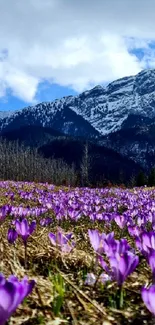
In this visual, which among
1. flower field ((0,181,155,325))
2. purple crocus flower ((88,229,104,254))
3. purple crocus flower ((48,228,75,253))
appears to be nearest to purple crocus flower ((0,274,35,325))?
flower field ((0,181,155,325))

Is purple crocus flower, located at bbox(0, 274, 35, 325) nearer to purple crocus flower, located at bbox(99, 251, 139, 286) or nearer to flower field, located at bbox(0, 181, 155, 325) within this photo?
flower field, located at bbox(0, 181, 155, 325)

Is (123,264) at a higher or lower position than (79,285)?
higher

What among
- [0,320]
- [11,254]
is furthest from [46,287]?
[0,320]

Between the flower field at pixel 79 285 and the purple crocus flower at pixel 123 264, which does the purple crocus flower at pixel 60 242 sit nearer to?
the flower field at pixel 79 285

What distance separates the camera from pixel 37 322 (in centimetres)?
143

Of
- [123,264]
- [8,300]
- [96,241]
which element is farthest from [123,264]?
[8,300]

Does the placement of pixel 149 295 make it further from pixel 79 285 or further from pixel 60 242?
pixel 60 242

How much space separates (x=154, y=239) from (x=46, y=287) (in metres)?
0.62

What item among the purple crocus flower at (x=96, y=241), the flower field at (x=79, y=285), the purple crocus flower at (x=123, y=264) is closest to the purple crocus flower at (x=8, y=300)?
the flower field at (x=79, y=285)

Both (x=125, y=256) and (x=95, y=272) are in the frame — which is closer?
(x=125, y=256)

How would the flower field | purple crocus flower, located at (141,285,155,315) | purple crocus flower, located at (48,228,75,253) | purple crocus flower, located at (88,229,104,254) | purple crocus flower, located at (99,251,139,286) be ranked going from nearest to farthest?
purple crocus flower, located at (141,285,155,315), the flower field, purple crocus flower, located at (99,251,139,286), purple crocus flower, located at (88,229,104,254), purple crocus flower, located at (48,228,75,253)

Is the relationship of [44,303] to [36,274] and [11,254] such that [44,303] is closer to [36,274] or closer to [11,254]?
[36,274]

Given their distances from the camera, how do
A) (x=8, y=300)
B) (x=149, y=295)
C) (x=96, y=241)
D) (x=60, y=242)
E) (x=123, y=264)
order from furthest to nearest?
1. (x=60, y=242)
2. (x=96, y=241)
3. (x=123, y=264)
4. (x=149, y=295)
5. (x=8, y=300)

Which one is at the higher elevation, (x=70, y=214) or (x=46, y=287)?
(x=70, y=214)
